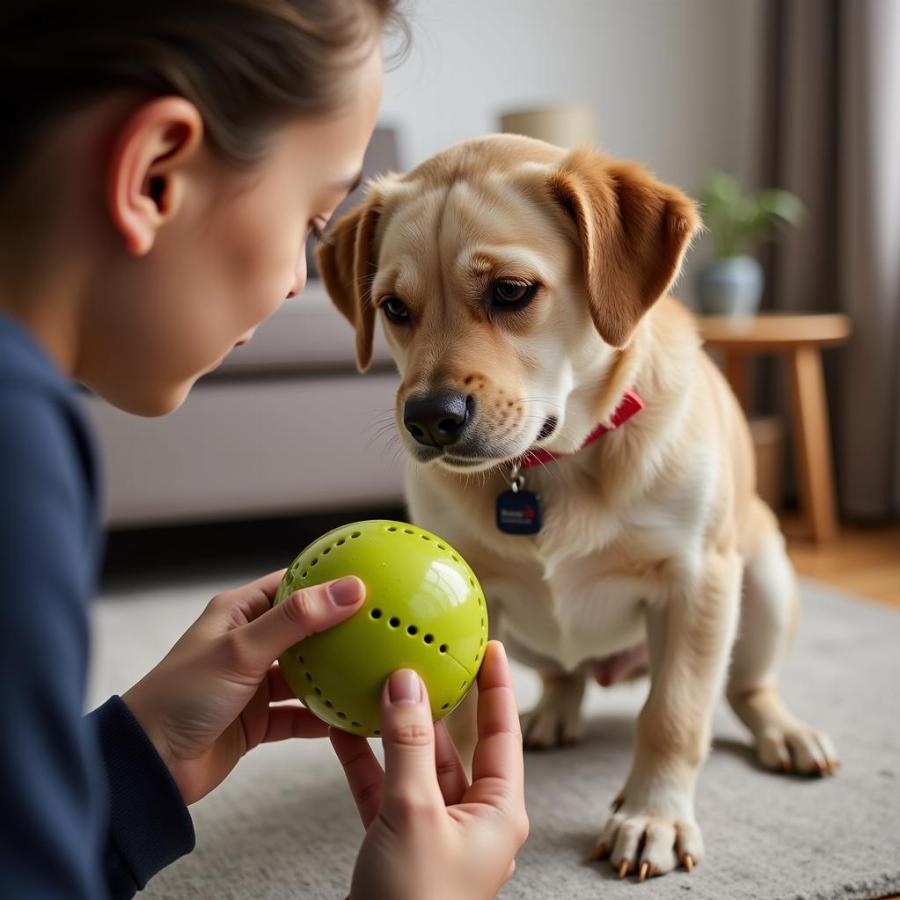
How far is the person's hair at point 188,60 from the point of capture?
2.17 feet

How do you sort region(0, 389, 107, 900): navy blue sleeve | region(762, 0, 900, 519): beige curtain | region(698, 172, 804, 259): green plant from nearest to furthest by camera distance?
1. region(0, 389, 107, 900): navy blue sleeve
2. region(762, 0, 900, 519): beige curtain
3. region(698, 172, 804, 259): green plant

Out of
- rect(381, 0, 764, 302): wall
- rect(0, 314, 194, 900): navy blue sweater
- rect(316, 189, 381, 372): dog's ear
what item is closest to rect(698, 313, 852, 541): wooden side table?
rect(381, 0, 764, 302): wall

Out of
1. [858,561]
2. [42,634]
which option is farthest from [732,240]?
[42,634]

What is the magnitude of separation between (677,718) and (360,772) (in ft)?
1.59

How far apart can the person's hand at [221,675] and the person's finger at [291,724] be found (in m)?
0.03

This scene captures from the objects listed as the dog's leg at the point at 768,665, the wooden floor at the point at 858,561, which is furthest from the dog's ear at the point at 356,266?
the wooden floor at the point at 858,561

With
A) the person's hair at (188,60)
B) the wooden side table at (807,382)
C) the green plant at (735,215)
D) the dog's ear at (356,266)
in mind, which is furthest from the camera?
the green plant at (735,215)

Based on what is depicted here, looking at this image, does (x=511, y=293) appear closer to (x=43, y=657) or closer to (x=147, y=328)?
(x=147, y=328)

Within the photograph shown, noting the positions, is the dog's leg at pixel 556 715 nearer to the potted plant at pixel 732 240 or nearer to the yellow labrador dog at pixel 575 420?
the yellow labrador dog at pixel 575 420

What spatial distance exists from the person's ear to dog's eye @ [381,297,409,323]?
0.67m

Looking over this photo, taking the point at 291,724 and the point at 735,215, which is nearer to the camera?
the point at 291,724

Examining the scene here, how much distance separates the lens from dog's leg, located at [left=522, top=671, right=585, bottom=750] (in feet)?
5.57

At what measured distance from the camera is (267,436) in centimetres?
276

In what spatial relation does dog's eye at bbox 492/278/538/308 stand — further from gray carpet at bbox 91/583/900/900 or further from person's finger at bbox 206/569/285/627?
gray carpet at bbox 91/583/900/900
